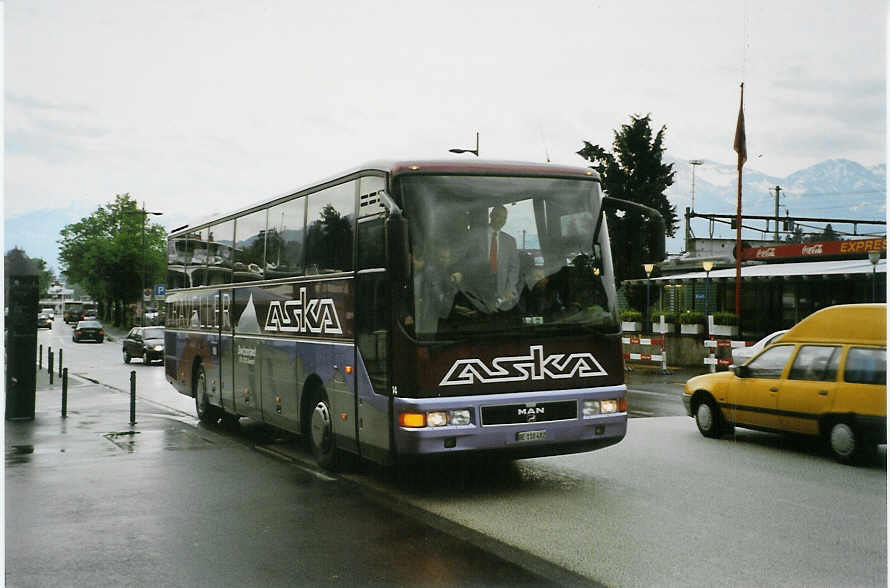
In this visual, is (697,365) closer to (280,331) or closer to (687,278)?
(687,278)

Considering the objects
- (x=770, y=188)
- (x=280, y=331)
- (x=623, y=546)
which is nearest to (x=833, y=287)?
(x=280, y=331)

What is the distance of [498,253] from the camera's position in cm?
845

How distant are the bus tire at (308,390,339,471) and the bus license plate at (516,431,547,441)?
231cm

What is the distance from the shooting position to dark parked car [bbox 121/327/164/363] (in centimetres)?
3472

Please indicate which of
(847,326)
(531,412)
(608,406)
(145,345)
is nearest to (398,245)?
(531,412)

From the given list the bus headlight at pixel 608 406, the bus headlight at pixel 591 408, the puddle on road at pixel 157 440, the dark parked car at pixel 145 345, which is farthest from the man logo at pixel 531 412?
the dark parked car at pixel 145 345

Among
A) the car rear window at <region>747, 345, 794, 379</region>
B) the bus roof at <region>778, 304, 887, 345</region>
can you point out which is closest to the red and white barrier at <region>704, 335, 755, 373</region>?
the car rear window at <region>747, 345, 794, 379</region>

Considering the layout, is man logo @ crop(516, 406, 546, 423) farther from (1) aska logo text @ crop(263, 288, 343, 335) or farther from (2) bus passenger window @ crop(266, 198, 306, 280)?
(2) bus passenger window @ crop(266, 198, 306, 280)

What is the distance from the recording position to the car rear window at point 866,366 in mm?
9891

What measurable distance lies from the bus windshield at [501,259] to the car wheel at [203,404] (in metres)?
7.78

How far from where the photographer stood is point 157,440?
12930 mm

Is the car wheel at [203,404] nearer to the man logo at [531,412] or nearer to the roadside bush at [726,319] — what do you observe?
the man logo at [531,412]

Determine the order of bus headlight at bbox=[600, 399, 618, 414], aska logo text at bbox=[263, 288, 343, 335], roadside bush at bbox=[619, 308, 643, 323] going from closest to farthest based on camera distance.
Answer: bus headlight at bbox=[600, 399, 618, 414]
aska logo text at bbox=[263, 288, 343, 335]
roadside bush at bbox=[619, 308, 643, 323]

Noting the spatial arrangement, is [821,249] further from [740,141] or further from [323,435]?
[323,435]
